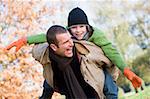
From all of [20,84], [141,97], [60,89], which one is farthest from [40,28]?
[60,89]

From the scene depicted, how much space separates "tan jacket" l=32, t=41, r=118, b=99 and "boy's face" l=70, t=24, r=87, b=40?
84 millimetres

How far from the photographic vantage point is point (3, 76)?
8.52 metres

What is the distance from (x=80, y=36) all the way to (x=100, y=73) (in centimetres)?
35

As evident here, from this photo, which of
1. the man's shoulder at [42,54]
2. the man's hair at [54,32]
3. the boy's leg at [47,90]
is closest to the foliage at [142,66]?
the boy's leg at [47,90]

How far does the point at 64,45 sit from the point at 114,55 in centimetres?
43

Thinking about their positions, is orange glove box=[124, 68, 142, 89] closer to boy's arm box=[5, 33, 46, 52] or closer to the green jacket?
the green jacket

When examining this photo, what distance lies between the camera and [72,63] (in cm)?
367

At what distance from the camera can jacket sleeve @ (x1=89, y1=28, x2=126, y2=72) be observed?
3.67 metres

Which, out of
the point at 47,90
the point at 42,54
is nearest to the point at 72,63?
the point at 42,54

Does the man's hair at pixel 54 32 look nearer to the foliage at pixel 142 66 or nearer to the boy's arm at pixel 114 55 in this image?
the boy's arm at pixel 114 55

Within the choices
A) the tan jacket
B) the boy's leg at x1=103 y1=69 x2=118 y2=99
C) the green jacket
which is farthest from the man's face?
the boy's leg at x1=103 y1=69 x2=118 y2=99

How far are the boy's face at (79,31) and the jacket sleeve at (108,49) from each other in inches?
3.1

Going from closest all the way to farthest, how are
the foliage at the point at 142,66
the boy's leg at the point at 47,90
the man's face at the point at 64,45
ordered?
the man's face at the point at 64,45, the boy's leg at the point at 47,90, the foliage at the point at 142,66

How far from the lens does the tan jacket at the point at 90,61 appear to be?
3.63 meters
